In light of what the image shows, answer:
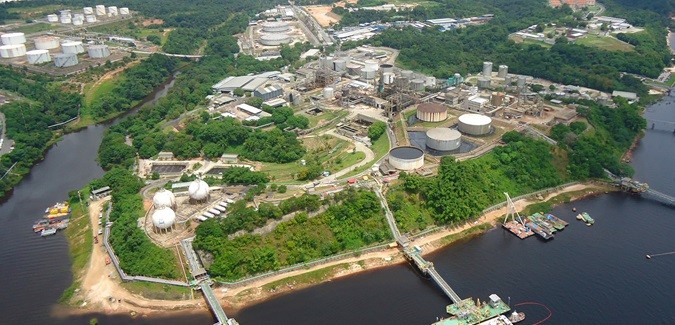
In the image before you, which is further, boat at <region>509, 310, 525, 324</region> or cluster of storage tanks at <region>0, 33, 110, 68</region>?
cluster of storage tanks at <region>0, 33, 110, 68</region>

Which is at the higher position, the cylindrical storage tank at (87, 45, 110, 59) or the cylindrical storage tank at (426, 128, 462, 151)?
the cylindrical storage tank at (87, 45, 110, 59)

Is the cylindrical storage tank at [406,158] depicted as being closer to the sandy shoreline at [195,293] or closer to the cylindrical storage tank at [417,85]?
the sandy shoreline at [195,293]

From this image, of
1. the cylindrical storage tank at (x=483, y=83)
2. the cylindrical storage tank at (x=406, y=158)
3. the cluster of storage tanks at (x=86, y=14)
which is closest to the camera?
the cylindrical storage tank at (x=406, y=158)

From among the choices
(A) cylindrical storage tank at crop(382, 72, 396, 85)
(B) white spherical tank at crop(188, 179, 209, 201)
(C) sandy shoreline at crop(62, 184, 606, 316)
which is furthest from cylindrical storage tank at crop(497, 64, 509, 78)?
(B) white spherical tank at crop(188, 179, 209, 201)

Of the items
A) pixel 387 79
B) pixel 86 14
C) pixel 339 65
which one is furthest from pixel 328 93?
pixel 86 14

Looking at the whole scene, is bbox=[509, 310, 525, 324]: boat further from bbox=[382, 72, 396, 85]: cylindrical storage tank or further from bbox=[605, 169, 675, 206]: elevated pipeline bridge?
bbox=[382, 72, 396, 85]: cylindrical storage tank

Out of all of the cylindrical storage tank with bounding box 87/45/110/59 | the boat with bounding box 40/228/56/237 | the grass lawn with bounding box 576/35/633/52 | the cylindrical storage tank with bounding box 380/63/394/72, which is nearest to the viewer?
the boat with bounding box 40/228/56/237

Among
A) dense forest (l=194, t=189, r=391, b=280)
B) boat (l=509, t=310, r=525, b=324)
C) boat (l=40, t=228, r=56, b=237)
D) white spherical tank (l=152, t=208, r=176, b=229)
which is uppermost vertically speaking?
white spherical tank (l=152, t=208, r=176, b=229)

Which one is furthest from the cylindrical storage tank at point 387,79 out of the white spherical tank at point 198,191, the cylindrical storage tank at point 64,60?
the cylindrical storage tank at point 64,60
